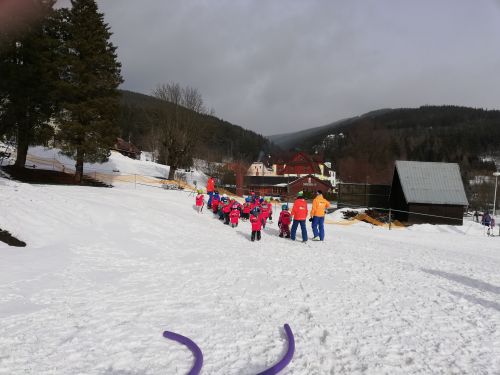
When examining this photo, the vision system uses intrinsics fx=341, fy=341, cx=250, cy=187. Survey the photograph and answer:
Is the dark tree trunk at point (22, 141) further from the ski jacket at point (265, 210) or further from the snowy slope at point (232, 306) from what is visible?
the ski jacket at point (265, 210)

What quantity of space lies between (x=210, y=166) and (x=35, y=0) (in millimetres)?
42215

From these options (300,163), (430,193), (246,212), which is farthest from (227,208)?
(300,163)

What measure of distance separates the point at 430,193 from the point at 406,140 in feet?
294

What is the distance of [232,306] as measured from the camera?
511 centimetres

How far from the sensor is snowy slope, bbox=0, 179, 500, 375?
3516mm

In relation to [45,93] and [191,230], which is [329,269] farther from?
[45,93]

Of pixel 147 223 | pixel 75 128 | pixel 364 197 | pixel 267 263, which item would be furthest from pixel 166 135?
pixel 267 263

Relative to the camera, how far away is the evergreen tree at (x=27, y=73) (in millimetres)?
16328

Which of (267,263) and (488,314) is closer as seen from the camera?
(488,314)

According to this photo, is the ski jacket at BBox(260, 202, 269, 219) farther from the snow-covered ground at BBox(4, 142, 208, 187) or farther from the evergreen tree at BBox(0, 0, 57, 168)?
the snow-covered ground at BBox(4, 142, 208, 187)

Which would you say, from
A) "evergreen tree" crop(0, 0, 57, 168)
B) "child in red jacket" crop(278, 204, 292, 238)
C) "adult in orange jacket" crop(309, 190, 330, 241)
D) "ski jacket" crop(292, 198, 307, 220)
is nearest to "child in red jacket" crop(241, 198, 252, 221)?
"child in red jacket" crop(278, 204, 292, 238)

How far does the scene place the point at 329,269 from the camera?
301 inches

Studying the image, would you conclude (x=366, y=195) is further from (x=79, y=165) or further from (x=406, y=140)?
(x=406, y=140)

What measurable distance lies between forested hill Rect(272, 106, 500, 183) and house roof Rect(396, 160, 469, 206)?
70.2 ft
